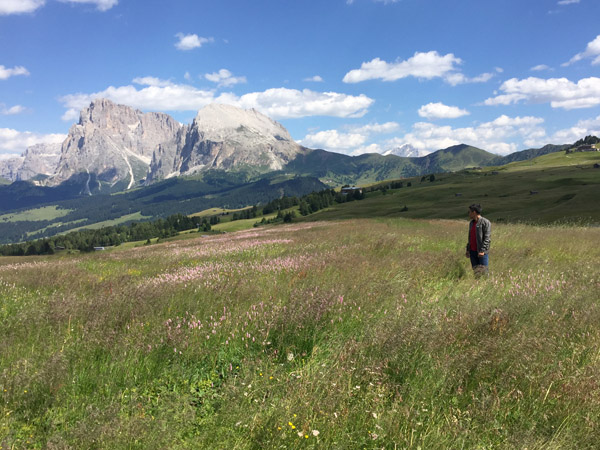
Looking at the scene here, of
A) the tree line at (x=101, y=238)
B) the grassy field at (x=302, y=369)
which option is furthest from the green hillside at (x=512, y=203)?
the tree line at (x=101, y=238)

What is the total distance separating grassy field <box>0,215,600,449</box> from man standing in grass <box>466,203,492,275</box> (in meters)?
2.65

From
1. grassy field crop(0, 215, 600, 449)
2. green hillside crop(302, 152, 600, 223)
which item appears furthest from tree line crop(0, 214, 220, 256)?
grassy field crop(0, 215, 600, 449)

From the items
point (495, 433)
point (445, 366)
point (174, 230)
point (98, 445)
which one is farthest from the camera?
point (174, 230)

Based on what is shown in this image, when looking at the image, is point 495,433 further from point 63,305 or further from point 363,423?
point 63,305

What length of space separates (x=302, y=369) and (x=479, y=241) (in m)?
7.89

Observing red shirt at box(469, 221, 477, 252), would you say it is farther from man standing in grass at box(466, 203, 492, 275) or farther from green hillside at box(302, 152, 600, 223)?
green hillside at box(302, 152, 600, 223)

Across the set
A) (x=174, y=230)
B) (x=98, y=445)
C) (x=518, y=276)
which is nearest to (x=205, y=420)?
(x=98, y=445)

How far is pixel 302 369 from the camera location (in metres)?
4.19

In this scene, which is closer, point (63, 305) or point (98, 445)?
point (98, 445)

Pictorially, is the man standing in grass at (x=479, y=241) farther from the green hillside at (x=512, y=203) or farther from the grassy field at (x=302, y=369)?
the green hillside at (x=512, y=203)

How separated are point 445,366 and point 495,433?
74 cm

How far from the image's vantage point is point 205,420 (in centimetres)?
345

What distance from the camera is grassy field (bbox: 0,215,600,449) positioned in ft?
10.2

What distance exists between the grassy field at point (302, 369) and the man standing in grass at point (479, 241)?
2.65 m
